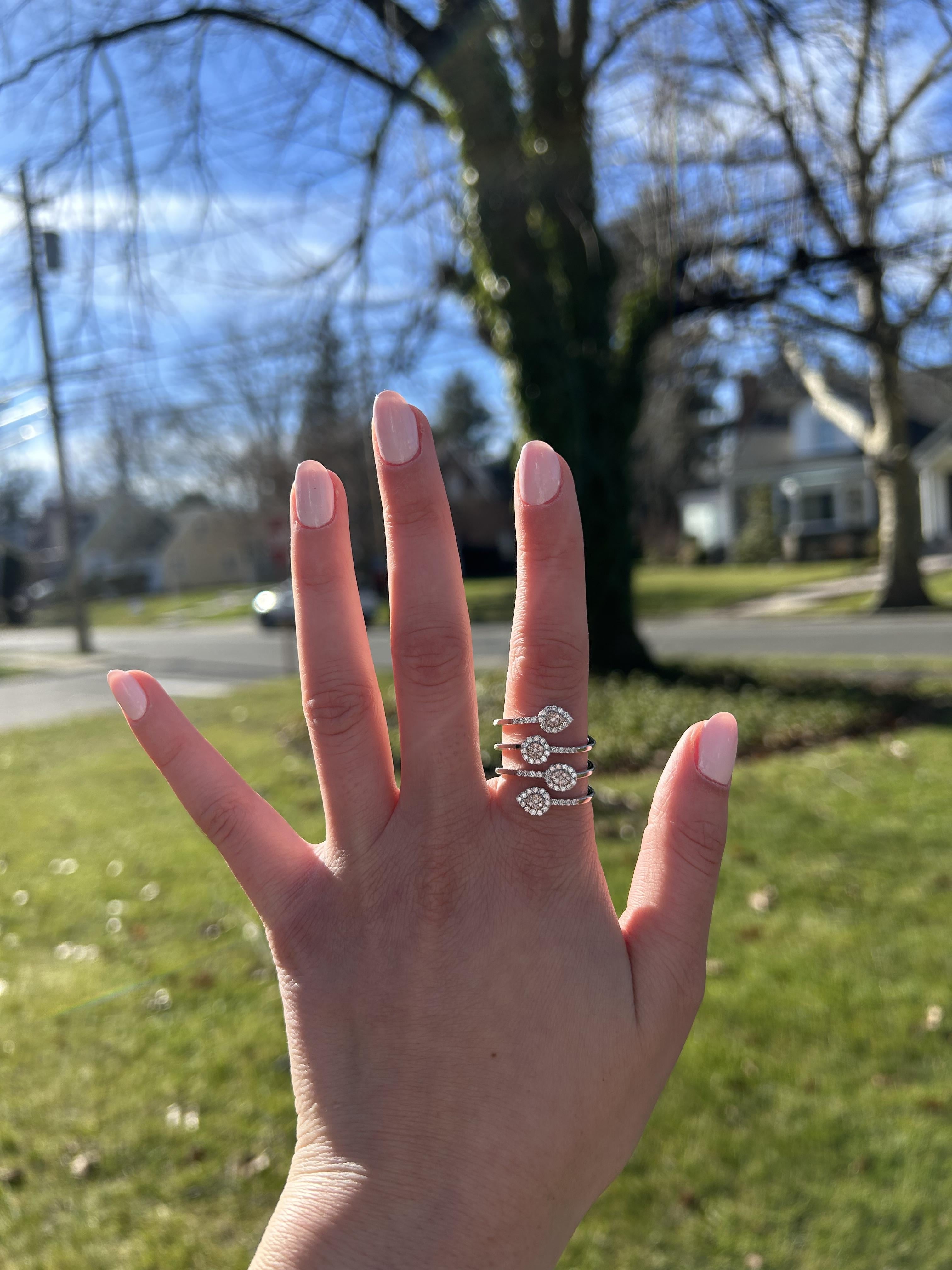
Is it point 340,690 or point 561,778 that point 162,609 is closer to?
point 340,690

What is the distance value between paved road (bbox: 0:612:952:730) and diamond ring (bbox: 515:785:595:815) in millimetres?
747

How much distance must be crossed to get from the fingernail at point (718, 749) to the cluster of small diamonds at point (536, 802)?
8.3 inches

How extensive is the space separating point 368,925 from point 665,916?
392 mm

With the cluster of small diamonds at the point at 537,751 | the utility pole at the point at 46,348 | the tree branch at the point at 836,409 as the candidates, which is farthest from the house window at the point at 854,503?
the cluster of small diamonds at the point at 537,751

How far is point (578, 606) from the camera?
1229 millimetres

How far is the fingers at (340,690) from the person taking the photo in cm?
124

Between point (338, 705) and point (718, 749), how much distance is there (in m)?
0.51

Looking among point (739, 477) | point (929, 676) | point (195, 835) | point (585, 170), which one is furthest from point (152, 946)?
point (739, 477)

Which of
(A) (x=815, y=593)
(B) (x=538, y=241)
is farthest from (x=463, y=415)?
(A) (x=815, y=593)

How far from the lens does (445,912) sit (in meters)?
1.17

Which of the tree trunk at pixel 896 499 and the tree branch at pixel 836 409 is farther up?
the tree branch at pixel 836 409

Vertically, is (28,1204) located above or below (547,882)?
below

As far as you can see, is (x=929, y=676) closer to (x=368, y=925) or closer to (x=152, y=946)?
(x=152, y=946)

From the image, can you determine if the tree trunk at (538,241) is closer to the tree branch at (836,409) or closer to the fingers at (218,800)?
the fingers at (218,800)
